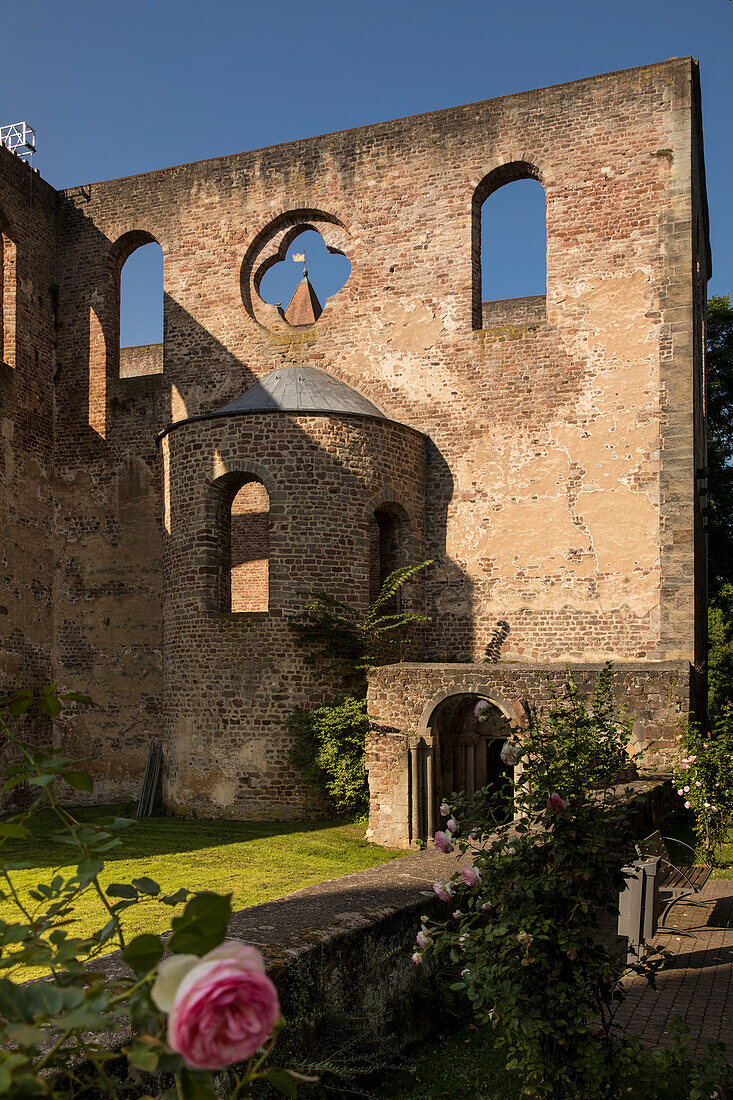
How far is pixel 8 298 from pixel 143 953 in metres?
16.1

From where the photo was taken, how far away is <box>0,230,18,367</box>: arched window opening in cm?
1562

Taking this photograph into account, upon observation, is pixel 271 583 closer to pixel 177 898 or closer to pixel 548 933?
pixel 548 933

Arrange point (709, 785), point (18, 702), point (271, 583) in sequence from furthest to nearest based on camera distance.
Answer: point (271, 583)
point (709, 785)
point (18, 702)

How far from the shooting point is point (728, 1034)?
4793mm

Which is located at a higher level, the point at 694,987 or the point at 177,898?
the point at 177,898

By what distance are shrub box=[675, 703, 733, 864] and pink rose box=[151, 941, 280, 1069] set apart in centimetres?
803

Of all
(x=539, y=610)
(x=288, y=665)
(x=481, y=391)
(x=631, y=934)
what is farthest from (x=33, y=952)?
(x=481, y=391)

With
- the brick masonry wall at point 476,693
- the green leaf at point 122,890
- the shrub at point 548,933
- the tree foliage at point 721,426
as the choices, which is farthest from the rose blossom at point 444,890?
the tree foliage at point 721,426

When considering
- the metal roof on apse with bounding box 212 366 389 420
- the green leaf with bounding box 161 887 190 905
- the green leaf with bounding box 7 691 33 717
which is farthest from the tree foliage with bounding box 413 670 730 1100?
the metal roof on apse with bounding box 212 366 389 420

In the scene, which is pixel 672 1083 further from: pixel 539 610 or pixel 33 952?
pixel 539 610

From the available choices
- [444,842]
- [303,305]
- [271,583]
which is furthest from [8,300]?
[444,842]

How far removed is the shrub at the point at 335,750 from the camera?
39.0 feet

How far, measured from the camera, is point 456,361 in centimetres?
1416

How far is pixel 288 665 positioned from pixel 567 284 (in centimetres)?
688
